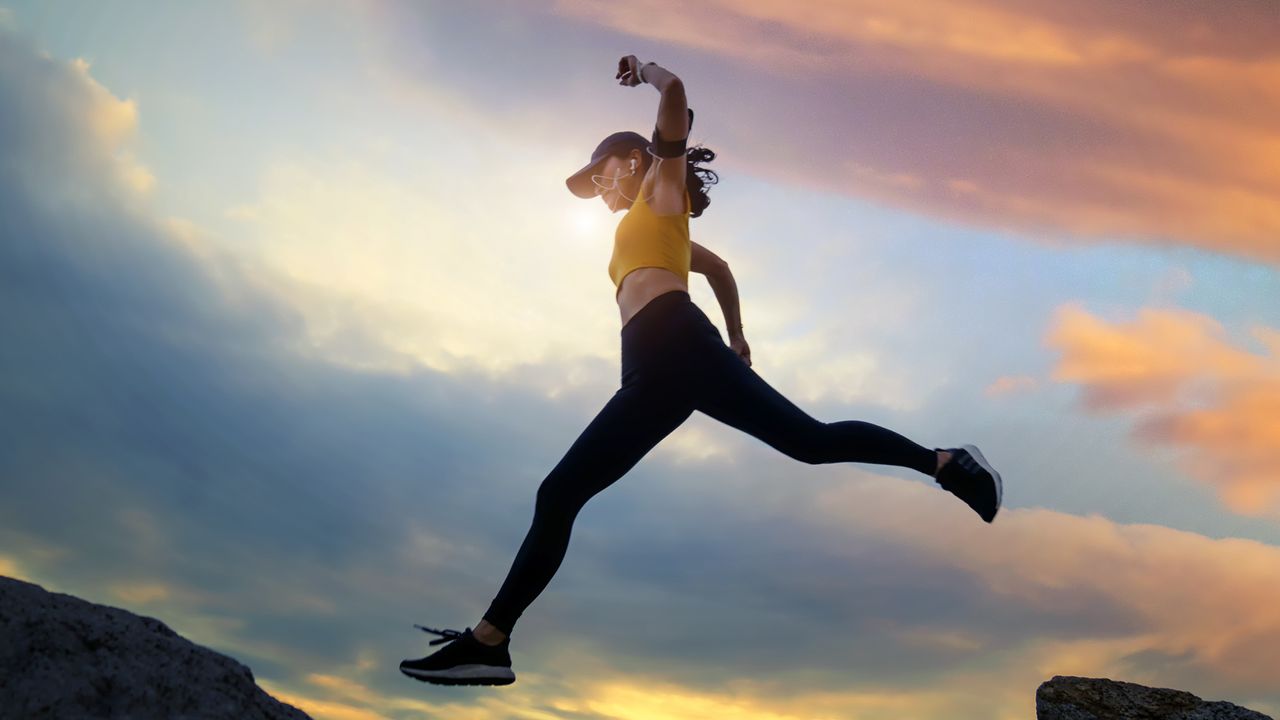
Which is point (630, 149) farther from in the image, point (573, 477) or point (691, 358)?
point (573, 477)

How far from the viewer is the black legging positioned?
13.9ft

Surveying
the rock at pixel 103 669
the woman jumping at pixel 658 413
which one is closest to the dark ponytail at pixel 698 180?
the woman jumping at pixel 658 413

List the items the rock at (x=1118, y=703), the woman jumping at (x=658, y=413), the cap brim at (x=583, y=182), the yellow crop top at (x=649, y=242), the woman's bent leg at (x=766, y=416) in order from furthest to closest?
the rock at (x=1118, y=703) → the cap brim at (x=583, y=182) → the yellow crop top at (x=649, y=242) → the woman's bent leg at (x=766, y=416) → the woman jumping at (x=658, y=413)

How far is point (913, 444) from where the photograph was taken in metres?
4.72

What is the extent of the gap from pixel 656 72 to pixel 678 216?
66cm

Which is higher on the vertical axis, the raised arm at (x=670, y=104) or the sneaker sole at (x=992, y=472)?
the raised arm at (x=670, y=104)

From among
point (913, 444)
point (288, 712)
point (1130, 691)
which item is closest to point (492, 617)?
point (288, 712)

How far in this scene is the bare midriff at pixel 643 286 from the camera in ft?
14.6

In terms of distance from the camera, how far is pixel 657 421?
14.3 feet

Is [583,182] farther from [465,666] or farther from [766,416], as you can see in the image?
[465,666]

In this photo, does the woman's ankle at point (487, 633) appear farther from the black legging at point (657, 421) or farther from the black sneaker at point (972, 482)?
the black sneaker at point (972, 482)

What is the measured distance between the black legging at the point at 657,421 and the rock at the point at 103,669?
1.20 m

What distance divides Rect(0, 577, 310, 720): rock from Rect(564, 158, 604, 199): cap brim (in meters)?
2.93

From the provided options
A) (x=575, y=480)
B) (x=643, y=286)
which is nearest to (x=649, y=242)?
(x=643, y=286)
